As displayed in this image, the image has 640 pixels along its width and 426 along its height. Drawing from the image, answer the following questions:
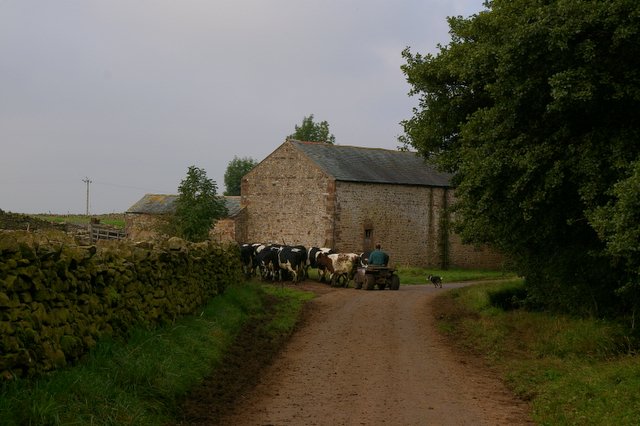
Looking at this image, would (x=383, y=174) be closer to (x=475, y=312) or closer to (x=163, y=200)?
(x=163, y=200)

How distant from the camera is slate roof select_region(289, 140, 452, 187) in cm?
4209

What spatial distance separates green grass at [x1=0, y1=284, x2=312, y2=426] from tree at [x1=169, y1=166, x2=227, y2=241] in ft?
42.3

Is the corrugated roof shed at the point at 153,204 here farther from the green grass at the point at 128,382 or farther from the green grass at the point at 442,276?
the green grass at the point at 128,382

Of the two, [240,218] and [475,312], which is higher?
[240,218]

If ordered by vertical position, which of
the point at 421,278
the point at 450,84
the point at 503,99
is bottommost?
the point at 421,278

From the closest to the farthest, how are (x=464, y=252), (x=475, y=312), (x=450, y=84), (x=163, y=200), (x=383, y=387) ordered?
(x=383, y=387), (x=450, y=84), (x=475, y=312), (x=464, y=252), (x=163, y=200)

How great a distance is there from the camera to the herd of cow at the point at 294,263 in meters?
30.0

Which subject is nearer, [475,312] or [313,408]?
[313,408]

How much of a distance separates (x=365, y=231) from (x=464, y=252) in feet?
26.5

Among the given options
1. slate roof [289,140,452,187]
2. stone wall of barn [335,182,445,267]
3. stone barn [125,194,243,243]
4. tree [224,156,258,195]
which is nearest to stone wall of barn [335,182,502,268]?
stone wall of barn [335,182,445,267]

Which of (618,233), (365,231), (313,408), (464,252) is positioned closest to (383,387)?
(313,408)

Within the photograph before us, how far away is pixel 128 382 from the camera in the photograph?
8.58 m

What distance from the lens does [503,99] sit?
14.0 metres

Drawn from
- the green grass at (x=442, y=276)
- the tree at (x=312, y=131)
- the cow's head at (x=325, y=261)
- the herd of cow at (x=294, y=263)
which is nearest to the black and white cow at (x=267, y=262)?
the herd of cow at (x=294, y=263)
